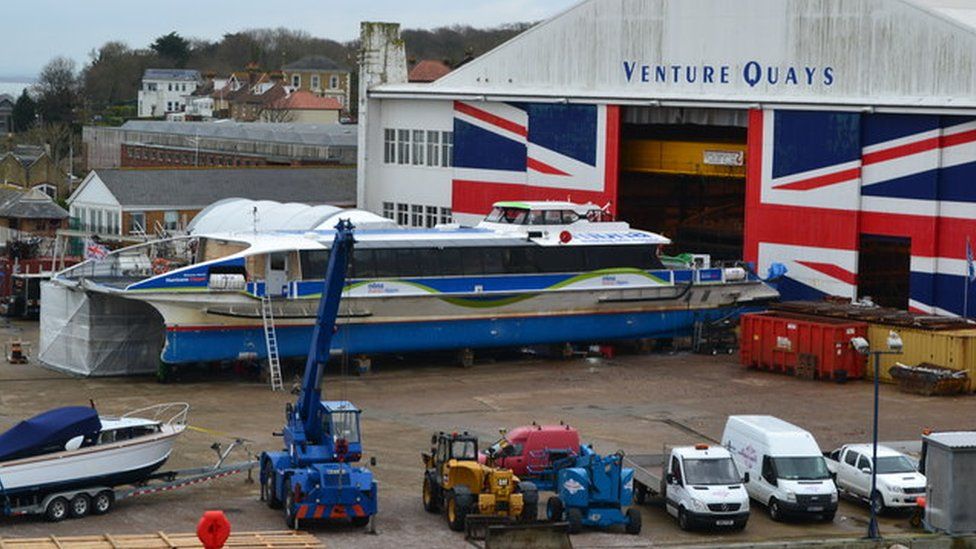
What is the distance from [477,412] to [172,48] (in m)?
147

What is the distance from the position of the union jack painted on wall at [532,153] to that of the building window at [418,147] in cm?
176

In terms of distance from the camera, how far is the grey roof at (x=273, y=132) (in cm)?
7894

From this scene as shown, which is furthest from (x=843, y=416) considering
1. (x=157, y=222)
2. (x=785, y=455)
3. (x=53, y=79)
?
(x=53, y=79)

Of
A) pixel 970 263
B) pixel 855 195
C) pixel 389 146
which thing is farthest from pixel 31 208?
pixel 970 263

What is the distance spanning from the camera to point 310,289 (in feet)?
130

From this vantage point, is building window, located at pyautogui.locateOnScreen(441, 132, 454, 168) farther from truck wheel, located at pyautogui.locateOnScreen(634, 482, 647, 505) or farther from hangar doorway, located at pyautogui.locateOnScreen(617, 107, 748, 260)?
truck wheel, located at pyautogui.locateOnScreen(634, 482, 647, 505)

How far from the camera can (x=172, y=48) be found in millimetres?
176875

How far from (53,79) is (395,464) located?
4845 inches

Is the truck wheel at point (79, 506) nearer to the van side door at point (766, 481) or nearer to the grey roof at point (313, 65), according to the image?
the van side door at point (766, 481)

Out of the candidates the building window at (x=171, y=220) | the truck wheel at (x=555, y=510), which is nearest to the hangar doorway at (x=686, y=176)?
the building window at (x=171, y=220)

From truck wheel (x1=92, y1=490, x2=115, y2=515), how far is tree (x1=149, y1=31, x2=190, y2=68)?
153 metres

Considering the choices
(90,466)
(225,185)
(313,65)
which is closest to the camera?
(90,466)

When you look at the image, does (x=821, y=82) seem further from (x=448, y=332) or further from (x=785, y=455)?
(x=785, y=455)

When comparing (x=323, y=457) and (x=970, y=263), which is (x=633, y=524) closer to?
(x=323, y=457)
